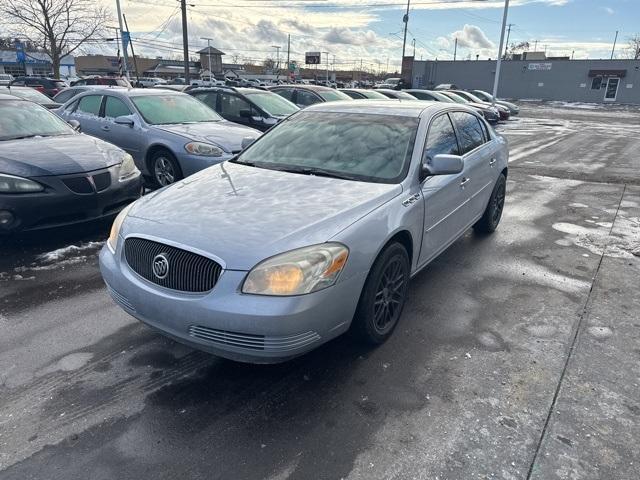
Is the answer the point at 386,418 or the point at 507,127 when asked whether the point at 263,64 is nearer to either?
the point at 507,127

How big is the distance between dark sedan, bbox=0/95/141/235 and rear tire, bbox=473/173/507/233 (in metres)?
4.18

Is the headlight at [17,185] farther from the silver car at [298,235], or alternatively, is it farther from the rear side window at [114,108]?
the rear side window at [114,108]

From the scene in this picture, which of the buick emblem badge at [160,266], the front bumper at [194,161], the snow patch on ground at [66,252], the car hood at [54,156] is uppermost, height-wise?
the car hood at [54,156]

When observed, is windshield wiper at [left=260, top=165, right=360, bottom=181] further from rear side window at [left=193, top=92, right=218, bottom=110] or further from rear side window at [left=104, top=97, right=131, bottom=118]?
rear side window at [left=193, top=92, right=218, bottom=110]

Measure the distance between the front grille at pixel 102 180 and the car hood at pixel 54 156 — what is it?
9 centimetres

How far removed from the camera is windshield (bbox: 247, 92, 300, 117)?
10.0 m

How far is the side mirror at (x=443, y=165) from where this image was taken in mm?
3361

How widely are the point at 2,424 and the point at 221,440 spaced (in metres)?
1.20

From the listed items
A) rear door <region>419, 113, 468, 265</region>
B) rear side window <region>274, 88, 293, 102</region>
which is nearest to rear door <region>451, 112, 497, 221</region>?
rear door <region>419, 113, 468, 265</region>

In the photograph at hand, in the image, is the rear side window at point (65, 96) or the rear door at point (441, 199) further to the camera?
the rear side window at point (65, 96)

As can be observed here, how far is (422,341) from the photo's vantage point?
11.0ft

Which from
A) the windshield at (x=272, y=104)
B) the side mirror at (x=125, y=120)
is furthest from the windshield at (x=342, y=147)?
the windshield at (x=272, y=104)

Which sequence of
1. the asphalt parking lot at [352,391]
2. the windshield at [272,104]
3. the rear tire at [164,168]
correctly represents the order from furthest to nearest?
1. the windshield at [272,104]
2. the rear tire at [164,168]
3. the asphalt parking lot at [352,391]

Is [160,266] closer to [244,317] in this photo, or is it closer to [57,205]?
[244,317]
